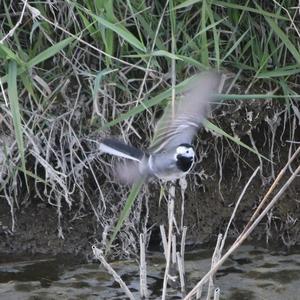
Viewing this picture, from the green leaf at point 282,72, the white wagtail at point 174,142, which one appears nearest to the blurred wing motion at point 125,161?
the white wagtail at point 174,142

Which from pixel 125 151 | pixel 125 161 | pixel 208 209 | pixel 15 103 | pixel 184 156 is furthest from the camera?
pixel 208 209

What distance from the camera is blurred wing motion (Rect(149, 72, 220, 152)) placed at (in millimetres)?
2068

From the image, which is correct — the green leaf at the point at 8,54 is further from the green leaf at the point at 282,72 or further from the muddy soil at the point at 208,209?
the green leaf at the point at 282,72

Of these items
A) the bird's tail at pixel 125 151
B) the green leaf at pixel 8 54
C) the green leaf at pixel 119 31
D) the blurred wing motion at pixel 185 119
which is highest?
the green leaf at pixel 119 31

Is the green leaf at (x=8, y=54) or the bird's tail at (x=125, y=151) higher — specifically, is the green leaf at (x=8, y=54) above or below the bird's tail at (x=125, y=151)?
above

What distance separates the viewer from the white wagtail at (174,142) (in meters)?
1.94

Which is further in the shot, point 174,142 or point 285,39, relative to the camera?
point 285,39

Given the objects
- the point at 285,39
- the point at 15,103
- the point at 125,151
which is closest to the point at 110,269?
the point at 125,151

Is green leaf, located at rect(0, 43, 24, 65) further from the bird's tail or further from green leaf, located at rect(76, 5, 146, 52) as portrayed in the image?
the bird's tail

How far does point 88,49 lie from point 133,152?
62 cm

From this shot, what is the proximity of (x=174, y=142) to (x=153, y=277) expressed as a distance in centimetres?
78

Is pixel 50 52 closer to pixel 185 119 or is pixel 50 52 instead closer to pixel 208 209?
pixel 185 119

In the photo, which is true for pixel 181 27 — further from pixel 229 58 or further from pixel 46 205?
pixel 46 205

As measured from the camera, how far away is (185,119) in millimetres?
2098
